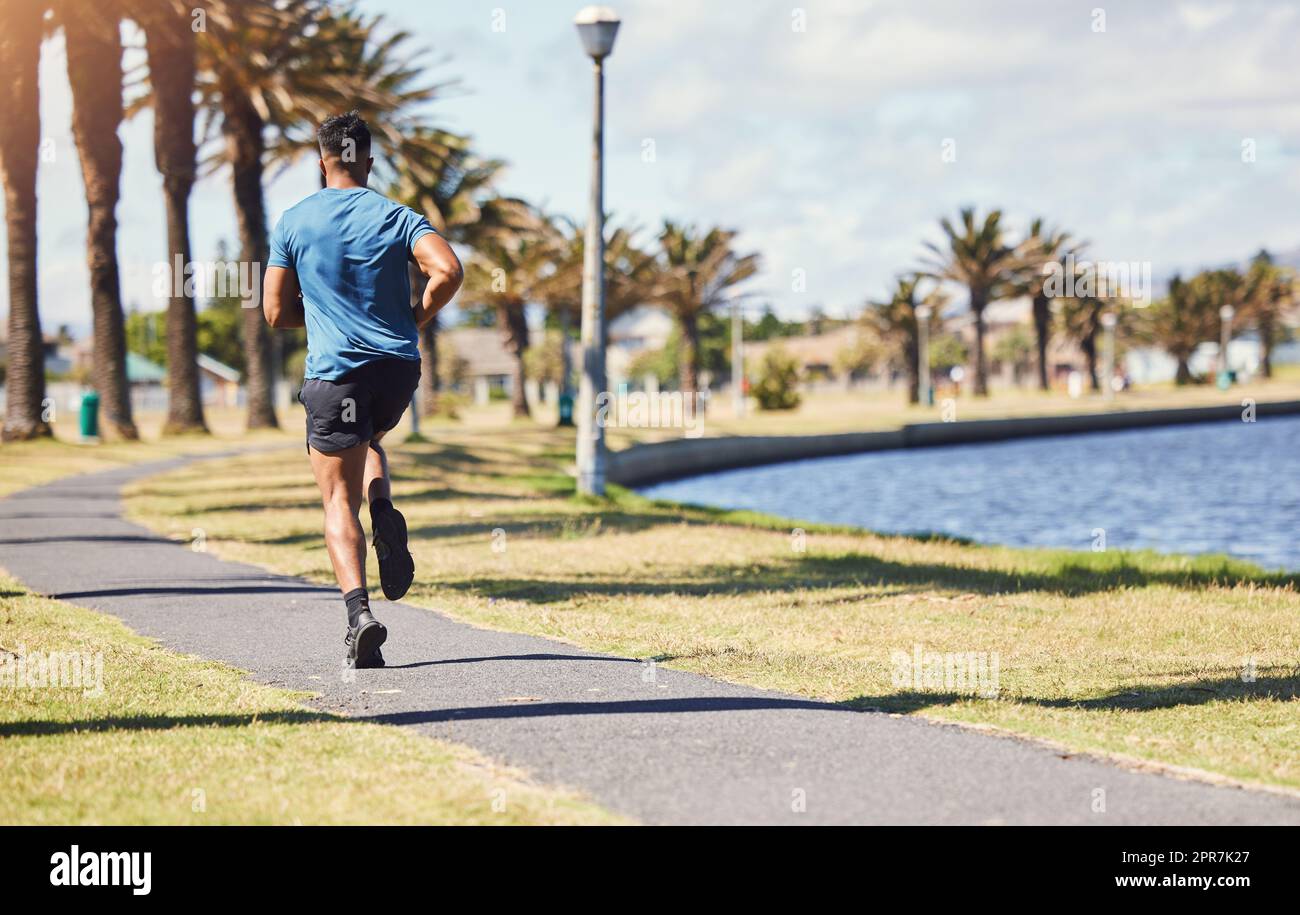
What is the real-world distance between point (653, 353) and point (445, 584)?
110321 mm

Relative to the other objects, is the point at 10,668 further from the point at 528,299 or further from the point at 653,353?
the point at 653,353

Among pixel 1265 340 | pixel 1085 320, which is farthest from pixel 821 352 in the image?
pixel 1085 320

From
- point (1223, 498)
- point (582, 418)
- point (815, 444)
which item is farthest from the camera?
point (815, 444)

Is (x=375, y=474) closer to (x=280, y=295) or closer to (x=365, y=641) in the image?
(x=365, y=641)

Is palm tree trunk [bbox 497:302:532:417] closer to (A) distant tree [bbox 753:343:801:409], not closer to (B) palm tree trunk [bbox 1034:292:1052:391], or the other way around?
(A) distant tree [bbox 753:343:801:409]

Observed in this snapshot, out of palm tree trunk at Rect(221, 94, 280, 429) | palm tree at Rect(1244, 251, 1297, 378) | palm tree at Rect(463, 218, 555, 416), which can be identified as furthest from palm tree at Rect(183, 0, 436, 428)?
palm tree at Rect(1244, 251, 1297, 378)

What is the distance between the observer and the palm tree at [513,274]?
50675mm

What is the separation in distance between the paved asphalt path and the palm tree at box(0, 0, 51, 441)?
2172 centimetres

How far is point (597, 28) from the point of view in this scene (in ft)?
59.7

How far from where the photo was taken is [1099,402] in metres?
79.5

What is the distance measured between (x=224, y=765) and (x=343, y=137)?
9.73 ft

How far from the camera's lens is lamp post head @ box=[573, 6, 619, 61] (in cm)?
1814

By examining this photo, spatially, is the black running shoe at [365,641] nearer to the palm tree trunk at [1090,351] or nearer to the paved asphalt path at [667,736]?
the paved asphalt path at [667,736]
